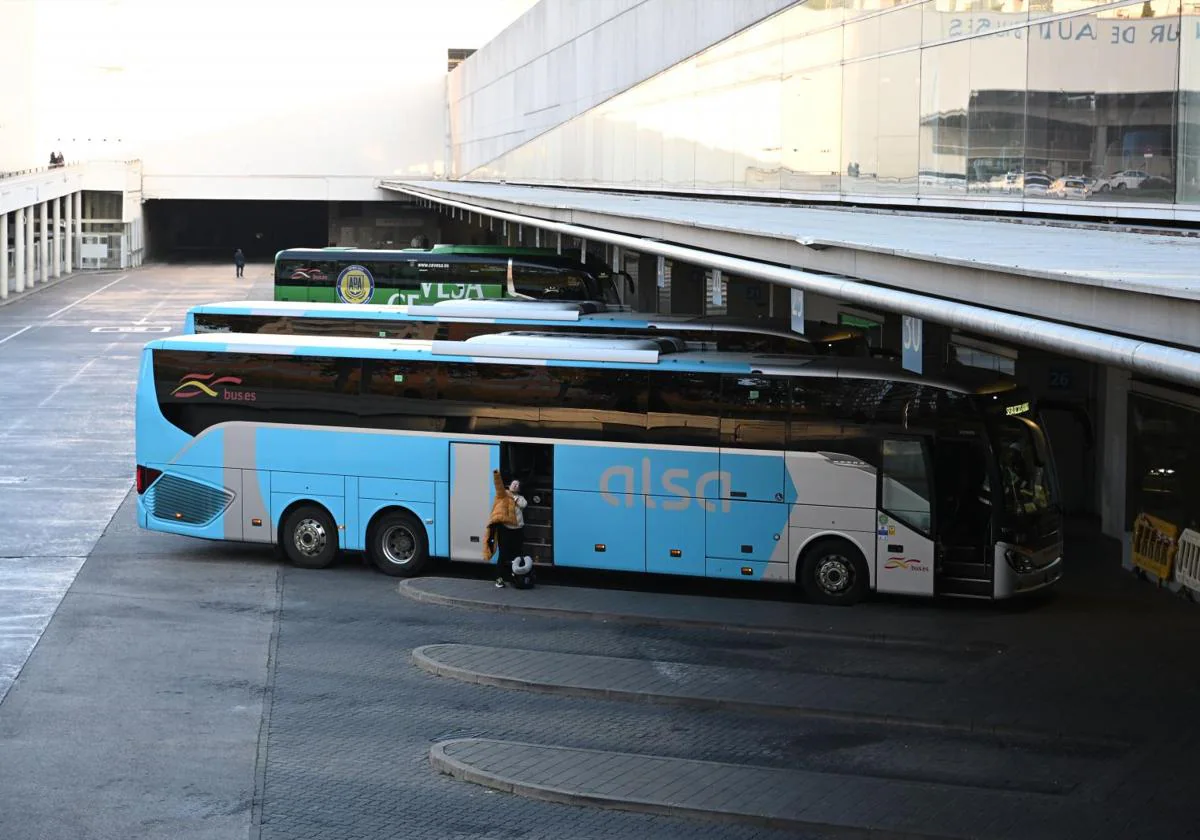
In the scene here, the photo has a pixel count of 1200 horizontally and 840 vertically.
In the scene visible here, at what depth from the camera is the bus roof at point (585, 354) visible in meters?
17.3

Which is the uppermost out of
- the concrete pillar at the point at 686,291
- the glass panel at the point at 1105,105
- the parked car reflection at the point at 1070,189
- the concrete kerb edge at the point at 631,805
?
the glass panel at the point at 1105,105

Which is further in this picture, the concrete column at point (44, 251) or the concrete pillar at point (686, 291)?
the concrete column at point (44, 251)

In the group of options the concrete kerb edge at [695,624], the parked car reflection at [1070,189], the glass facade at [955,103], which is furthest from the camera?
the concrete kerb edge at [695,624]

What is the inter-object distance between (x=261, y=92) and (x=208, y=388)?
6303cm

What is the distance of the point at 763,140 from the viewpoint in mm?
22984

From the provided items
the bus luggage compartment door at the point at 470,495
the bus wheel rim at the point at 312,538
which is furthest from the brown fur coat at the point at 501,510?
the bus wheel rim at the point at 312,538

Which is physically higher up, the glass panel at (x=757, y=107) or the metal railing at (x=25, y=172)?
the metal railing at (x=25, y=172)

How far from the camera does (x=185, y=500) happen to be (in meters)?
19.8

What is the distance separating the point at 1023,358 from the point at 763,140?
181 inches

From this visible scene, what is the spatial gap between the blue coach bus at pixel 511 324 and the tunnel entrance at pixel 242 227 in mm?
65274

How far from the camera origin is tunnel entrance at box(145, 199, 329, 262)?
91.3 m

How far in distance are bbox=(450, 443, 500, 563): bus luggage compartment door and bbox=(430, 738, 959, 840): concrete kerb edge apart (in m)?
6.55

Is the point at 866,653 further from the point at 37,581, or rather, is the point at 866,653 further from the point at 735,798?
the point at 37,581

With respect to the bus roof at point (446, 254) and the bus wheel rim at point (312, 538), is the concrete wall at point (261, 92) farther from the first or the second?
the bus wheel rim at point (312, 538)
